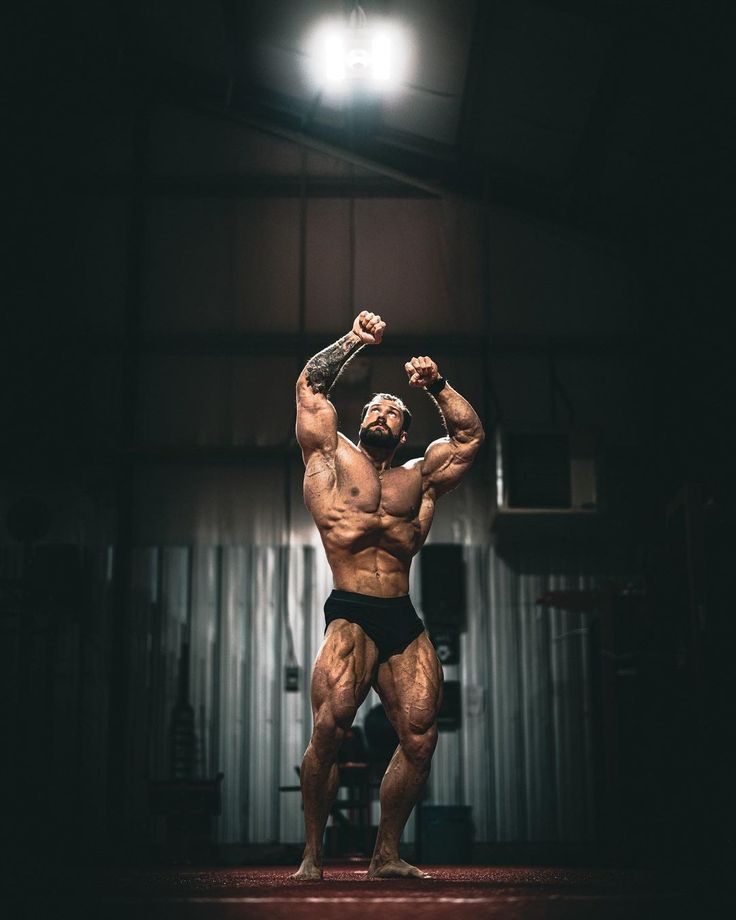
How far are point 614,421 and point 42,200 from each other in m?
6.02

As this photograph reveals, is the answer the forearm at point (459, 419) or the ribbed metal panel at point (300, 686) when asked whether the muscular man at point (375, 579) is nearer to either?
the forearm at point (459, 419)

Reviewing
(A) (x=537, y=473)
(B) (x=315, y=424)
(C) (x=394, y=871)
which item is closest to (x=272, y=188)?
(A) (x=537, y=473)

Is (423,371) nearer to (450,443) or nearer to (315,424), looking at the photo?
(450,443)

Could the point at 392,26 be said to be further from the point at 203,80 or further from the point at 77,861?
the point at 77,861

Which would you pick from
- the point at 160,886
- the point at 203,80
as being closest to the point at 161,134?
the point at 203,80

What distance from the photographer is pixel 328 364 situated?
4555 millimetres

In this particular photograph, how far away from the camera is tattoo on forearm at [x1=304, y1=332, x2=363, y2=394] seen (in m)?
4.52

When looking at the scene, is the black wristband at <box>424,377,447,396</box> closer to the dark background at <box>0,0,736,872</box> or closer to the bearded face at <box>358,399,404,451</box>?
the bearded face at <box>358,399,404,451</box>

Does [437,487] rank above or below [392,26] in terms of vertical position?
below

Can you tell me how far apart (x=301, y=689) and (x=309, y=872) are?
21.9ft

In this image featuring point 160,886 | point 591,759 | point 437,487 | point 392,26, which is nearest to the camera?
point 160,886

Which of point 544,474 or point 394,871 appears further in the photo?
point 544,474

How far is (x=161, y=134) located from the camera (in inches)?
477

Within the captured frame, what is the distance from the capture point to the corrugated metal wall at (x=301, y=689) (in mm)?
10539
